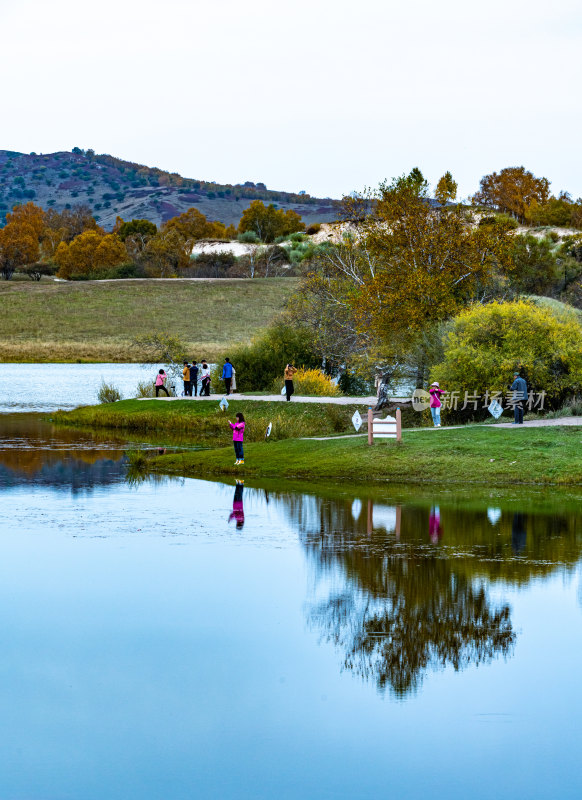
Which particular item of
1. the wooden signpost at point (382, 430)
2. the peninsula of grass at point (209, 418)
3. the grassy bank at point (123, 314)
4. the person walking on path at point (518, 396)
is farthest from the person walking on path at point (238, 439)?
the grassy bank at point (123, 314)

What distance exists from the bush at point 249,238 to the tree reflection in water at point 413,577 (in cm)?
14252

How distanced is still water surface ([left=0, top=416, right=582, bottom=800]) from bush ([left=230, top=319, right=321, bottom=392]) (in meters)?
29.5

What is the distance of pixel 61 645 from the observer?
39.1 feet

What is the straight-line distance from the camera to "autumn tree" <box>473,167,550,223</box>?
464ft

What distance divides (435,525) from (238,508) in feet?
15.0

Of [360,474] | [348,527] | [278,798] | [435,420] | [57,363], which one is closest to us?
[278,798]

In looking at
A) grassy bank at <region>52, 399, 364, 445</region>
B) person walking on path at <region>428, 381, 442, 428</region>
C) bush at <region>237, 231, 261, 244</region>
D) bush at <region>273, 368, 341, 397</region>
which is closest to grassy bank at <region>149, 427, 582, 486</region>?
person walking on path at <region>428, 381, 442, 428</region>

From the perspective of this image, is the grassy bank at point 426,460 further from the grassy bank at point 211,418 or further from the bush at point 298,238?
the bush at point 298,238

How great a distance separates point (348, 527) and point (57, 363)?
76.6 meters

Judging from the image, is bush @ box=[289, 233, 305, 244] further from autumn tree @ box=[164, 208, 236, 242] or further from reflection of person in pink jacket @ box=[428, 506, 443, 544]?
reflection of person in pink jacket @ box=[428, 506, 443, 544]

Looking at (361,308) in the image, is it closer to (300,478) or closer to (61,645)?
(300,478)

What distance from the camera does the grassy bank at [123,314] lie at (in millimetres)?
101375

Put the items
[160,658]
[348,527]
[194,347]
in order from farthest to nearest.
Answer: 1. [194,347]
2. [348,527]
3. [160,658]

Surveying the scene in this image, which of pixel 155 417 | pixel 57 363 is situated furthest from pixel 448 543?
pixel 57 363
